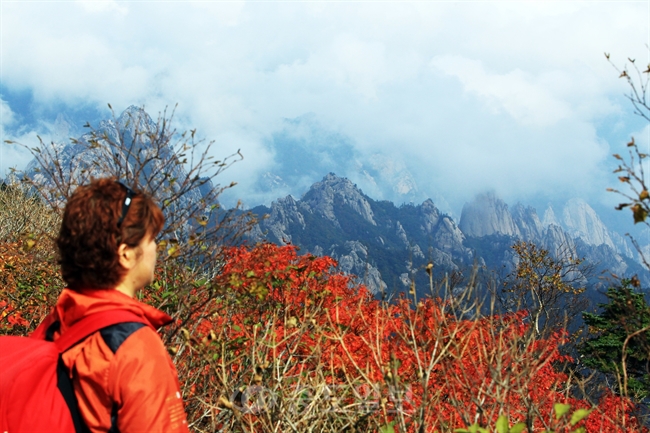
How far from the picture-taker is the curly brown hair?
1.80 metres

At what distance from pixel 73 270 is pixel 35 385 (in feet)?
1.30

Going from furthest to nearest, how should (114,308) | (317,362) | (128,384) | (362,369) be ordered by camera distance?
(317,362) → (362,369) → (114,308) → (128,384)

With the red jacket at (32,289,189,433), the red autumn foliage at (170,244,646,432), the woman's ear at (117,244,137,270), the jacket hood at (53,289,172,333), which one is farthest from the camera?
the red autumn foliage at (170,244,646,432)

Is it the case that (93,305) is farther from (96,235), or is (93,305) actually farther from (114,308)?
(96,235)

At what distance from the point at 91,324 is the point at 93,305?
76mm

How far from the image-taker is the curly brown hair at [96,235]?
5.91 feet

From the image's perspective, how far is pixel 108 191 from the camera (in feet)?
6.07

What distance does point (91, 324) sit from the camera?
169cm

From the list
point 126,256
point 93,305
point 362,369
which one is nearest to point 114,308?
point 93,305

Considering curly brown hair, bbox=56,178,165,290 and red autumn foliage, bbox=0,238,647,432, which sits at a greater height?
curly brown hair, bbox=56,178,165,290

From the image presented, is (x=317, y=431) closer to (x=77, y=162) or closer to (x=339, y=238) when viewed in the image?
(x=77, y=162)

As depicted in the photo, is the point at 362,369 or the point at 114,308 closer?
the point at 114,308

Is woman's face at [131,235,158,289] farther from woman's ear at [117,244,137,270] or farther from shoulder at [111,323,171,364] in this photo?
shoulder at [111,323,171,364]

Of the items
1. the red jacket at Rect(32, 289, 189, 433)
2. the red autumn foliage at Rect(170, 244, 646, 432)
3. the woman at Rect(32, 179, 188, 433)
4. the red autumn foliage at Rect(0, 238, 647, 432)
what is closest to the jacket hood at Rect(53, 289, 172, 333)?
the woman at Rect(32, 179, 188, 433)
